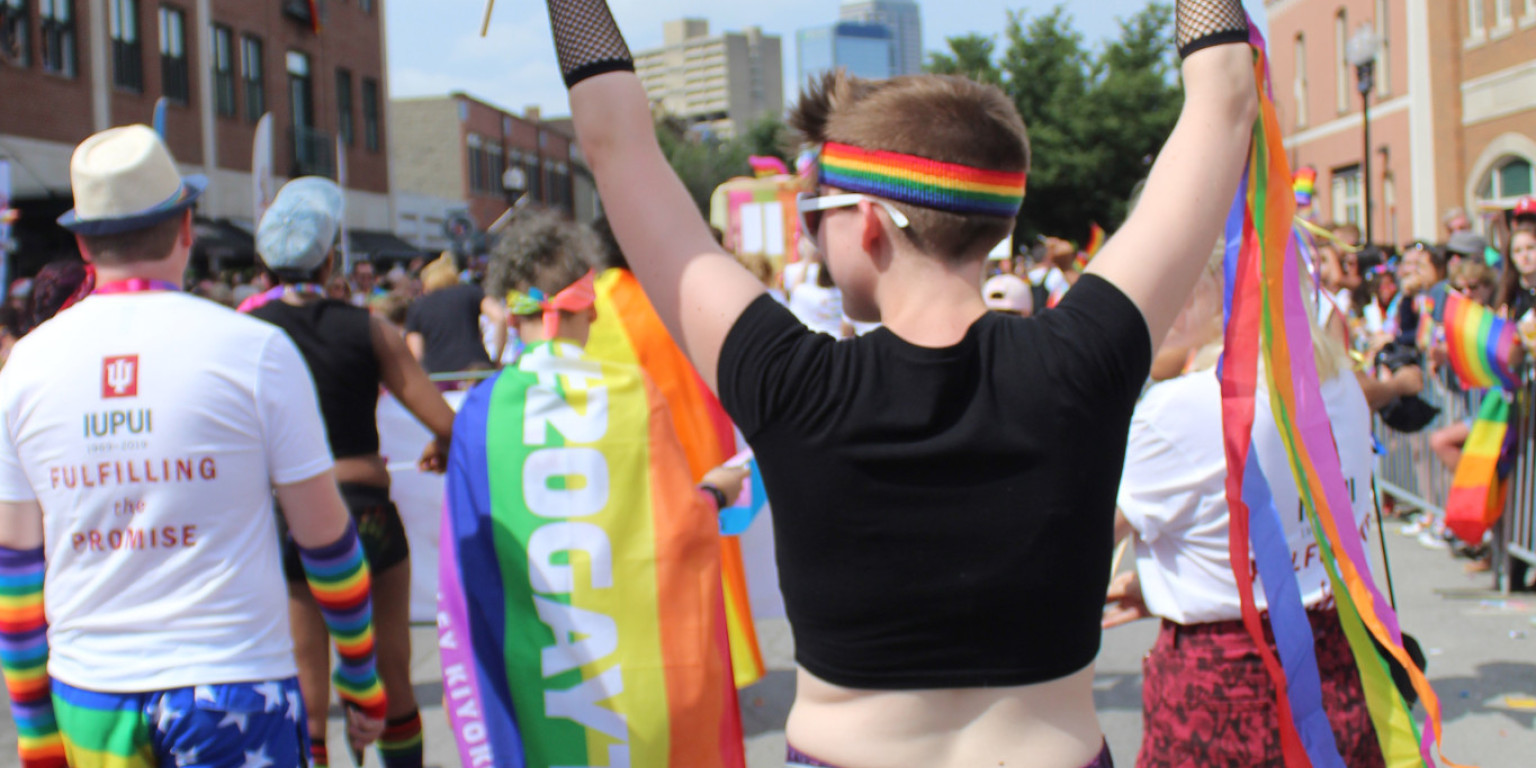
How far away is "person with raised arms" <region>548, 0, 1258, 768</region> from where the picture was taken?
4.77 feet

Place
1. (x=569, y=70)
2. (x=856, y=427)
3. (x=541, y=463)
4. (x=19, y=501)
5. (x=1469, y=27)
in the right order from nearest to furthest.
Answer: (x=856, y=427) < (x=569, y=70) < (x=19, y=501) < (x=541, y=463) < (x=1469, y=27)

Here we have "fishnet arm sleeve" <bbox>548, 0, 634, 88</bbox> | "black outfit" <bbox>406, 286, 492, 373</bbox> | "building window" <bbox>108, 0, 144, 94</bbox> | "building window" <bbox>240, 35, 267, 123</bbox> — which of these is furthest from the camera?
"building window" <bbox>240, 35, 267, 123</bbox>

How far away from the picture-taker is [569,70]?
1566 mm

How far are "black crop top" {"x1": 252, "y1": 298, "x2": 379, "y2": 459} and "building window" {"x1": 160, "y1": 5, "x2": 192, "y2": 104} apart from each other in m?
22.4

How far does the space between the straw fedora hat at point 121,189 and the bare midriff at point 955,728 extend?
1799 millimetres

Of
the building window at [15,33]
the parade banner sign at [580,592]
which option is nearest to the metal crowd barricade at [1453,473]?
the parade banner sign at [580,592]

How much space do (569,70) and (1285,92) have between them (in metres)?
40.6

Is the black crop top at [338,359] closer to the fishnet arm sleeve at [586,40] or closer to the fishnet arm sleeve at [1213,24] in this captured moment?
the fishnet arm sleeve at [586,40]

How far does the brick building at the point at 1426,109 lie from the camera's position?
2408cm

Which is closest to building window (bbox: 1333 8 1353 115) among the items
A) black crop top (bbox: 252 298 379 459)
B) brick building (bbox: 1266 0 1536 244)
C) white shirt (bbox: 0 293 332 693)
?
brick building (bbox: 1266 0 1536 244)

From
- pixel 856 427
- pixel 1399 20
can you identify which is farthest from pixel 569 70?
pixel 1399 20

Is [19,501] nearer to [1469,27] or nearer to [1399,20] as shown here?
[1469,27]

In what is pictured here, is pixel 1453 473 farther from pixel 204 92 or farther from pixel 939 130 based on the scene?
pixel 204 92

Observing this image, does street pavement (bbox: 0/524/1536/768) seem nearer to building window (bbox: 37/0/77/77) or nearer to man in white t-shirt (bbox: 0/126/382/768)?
man in white t-shirt (bbox: 0/126/382/768)
